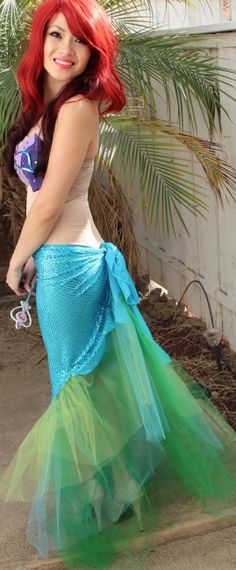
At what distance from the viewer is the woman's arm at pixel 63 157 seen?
104 inches

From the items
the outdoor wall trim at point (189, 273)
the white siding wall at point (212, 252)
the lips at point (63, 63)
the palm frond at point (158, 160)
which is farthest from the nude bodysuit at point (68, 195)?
the outdoor wall trim at point (189, 273)

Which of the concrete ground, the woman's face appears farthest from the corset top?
the concrete ground

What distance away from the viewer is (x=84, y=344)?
2.89 metres

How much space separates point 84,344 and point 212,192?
1695 millimetres

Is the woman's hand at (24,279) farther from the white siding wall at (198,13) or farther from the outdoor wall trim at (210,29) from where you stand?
the white siding wall at (198,13)

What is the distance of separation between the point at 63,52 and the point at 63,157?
311 millimetres

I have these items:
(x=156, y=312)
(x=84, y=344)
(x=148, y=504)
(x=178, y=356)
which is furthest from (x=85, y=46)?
(x=156, y=312)

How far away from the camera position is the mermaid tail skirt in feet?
9.35

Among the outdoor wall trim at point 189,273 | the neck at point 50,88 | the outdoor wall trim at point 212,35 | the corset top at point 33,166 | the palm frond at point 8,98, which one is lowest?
the outdoor wall trim at point 189,273

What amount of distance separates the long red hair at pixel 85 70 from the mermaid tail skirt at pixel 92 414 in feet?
1.36

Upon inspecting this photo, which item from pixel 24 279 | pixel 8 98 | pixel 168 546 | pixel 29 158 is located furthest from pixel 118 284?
pixel 8 98

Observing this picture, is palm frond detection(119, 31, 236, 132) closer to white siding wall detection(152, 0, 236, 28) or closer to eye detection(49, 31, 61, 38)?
white siding wall detection(152, 0, 236, 28)

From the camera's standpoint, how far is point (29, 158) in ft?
9.08

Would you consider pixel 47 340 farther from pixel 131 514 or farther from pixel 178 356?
pixel 178 356
